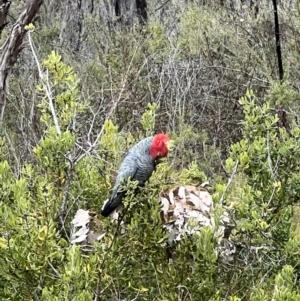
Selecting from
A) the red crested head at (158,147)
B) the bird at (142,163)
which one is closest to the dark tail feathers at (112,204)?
the bird at (142,163)

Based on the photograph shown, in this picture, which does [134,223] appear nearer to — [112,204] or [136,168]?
[112,204]

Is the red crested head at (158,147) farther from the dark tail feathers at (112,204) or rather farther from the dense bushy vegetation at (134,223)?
the dark tail feathers at (112,204)

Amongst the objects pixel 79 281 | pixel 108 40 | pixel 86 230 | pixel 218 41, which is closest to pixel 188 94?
pixel 218 41

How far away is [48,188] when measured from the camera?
2.30 metres

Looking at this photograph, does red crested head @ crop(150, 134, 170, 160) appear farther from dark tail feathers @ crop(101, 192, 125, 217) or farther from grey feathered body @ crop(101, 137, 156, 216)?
dark tail feathers @ crop(101, 192, 125, 217)

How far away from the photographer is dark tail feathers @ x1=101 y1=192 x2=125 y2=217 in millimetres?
2447

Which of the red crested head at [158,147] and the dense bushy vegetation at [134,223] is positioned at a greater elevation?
the red crested head at [158,147]

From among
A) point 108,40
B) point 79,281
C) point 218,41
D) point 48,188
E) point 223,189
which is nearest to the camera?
point 79,281

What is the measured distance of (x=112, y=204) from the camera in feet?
8.20

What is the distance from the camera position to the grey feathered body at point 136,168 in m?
2.52

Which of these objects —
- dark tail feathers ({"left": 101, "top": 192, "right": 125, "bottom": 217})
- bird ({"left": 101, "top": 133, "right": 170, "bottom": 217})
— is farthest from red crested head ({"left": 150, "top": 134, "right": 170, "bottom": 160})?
→ dark tail feathers ({"left": 101, "top": 192, "right": 125, "bottom": 217})

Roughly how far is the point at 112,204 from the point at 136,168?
0.57ft

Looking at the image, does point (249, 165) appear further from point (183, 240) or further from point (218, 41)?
point (218, 41)

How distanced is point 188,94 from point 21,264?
497 cm
